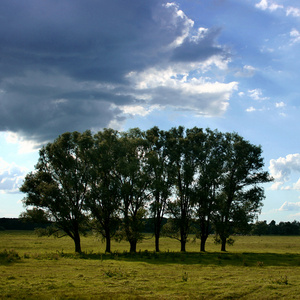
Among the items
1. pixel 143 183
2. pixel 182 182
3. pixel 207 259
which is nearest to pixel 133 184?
pixel 143 183

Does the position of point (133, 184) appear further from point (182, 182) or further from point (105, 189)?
point (182, 182)

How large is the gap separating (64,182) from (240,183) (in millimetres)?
29128

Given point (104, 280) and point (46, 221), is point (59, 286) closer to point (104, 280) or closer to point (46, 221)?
point (104, 280)

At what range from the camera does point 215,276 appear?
23.7 m

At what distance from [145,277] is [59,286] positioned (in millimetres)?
6760

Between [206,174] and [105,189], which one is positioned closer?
[105,189]

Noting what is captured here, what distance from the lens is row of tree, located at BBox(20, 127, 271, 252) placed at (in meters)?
43.6

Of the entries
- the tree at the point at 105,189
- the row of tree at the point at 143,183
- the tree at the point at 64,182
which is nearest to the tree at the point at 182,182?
the row of tree at the point at 143,183

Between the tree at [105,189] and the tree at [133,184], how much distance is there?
1094 mm

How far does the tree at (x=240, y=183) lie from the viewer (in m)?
47.8

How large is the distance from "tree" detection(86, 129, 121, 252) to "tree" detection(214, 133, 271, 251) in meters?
16.4

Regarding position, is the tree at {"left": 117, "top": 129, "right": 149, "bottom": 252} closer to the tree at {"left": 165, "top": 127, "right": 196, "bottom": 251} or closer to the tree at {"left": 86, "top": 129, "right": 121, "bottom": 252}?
the tree at {"left": 86, "top": 129, "right": 121, "bottom": 252}

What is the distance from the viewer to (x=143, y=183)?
43.8 meters

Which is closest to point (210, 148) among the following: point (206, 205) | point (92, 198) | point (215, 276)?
point (206, 205)
